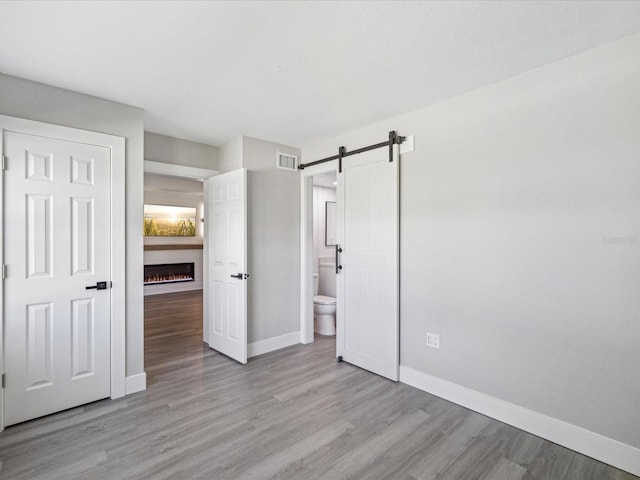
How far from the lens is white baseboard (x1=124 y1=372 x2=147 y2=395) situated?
109 inches

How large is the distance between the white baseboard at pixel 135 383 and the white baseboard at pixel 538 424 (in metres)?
2.38

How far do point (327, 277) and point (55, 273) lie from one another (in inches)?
147

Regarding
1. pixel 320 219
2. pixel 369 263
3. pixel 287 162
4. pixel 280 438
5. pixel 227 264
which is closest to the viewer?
pixel 280 438

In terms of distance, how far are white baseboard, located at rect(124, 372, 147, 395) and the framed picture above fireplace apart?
550 cm

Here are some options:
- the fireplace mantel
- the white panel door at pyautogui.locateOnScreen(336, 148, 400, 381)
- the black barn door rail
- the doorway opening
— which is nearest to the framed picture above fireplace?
the doorway opening

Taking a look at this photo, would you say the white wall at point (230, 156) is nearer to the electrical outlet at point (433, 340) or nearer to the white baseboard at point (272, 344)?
the white baseboard at point (272, 344)

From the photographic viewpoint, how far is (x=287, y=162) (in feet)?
13.2

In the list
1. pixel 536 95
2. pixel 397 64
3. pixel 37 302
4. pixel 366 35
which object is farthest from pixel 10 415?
pixel 536 95

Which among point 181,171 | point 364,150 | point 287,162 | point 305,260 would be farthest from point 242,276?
point 364,150

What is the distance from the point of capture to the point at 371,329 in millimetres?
3227

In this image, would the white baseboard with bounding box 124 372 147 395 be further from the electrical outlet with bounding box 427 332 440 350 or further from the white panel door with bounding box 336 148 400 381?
the electrical outlet with bounding box 427 332 440 350

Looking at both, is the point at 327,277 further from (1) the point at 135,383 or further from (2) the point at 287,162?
(1) the point at 135,383

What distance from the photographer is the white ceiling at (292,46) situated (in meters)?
1.66

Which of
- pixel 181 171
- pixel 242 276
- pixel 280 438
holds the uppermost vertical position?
pixel 181 171
